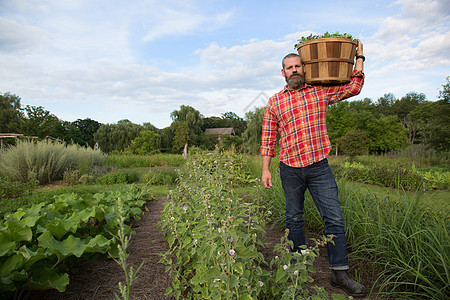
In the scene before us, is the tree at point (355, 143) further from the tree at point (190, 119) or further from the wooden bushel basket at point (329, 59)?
the tree at point (190, 119)

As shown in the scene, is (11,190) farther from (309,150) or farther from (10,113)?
(10,113)

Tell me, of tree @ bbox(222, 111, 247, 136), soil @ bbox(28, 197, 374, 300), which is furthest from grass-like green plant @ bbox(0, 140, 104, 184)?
tree @ bbox(222, 111, 247, 136)

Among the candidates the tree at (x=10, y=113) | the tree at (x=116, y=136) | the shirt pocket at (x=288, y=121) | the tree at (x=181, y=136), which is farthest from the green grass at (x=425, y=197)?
the tree at (x=10, y=113)

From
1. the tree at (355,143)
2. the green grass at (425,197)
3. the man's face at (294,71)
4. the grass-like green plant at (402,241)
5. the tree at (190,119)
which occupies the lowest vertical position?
the grass-like green plant at (402,241)

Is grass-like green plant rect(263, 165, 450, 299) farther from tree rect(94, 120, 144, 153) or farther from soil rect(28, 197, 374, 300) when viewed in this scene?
tree rect(94, 120, 144, 153)

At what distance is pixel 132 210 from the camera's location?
3.19 m

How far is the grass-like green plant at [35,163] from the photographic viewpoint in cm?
703

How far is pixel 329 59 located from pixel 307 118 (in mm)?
505

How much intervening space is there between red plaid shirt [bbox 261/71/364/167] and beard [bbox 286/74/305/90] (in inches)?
2.4

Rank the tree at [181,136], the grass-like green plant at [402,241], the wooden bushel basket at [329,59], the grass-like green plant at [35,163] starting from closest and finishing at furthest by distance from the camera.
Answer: the grass-like green plant at [402,241], the wooden bushel basket at [329,59], the grass-like green plant at [35,163], the tree at [181,136]

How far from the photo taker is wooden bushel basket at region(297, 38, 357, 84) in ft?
6.58

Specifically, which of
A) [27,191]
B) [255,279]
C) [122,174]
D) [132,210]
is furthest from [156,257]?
[122,174]

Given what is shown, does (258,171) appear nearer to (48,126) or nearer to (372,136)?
(372,136)

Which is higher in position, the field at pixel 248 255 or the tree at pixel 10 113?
the tree at pixel 10 113
